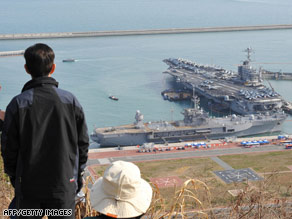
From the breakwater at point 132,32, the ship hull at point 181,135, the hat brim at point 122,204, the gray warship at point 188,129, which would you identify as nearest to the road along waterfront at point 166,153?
the ship hull at point 181,135

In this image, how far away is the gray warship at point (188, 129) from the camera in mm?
37000

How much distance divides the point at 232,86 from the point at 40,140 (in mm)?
54331

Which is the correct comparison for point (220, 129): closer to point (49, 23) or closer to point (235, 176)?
Answer: point (235, 176)

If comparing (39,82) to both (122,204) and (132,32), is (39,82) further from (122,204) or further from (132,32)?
(132,32)

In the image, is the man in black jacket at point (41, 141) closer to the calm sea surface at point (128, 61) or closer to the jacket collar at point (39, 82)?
the jacket collar at point (39, 82)

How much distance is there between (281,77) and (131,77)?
24.3 m

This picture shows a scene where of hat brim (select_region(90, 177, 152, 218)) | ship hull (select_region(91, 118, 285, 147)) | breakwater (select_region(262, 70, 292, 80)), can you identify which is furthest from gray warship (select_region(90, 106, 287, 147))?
hat brim (select_region(90, 177, 152, 218))

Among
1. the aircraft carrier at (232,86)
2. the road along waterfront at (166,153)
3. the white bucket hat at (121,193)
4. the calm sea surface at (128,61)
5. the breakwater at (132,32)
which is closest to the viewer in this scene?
the white bucket hat at (121,193)

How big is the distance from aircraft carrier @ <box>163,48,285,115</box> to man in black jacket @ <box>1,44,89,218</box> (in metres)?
44.7

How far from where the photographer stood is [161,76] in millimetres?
66562

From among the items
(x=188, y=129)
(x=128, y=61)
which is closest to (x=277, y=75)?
(x=128, y=61)

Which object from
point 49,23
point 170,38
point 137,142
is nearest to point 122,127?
point 137,142

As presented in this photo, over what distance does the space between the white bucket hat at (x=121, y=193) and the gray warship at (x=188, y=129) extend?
1300 inches

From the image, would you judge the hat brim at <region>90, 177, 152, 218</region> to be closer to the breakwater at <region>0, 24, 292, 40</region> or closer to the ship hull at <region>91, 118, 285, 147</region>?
the ship hull at <region>91, 118, 285, 147</region>
